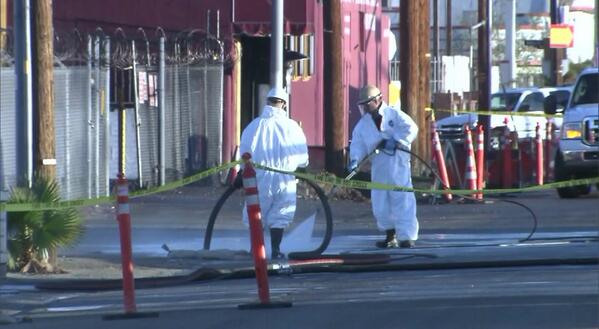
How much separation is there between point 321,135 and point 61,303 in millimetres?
20542

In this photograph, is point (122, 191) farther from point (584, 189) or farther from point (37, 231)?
point (584, 189)

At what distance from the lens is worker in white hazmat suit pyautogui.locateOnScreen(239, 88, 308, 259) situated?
559 inches

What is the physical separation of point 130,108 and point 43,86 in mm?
10494

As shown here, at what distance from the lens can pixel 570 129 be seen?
73.9 feet

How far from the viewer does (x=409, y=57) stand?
24.4 metres

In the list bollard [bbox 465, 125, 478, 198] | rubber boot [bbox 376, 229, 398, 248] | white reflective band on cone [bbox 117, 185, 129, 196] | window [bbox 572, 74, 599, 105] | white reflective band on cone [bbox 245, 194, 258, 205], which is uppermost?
window [bbox 572, 74, 599, 105]

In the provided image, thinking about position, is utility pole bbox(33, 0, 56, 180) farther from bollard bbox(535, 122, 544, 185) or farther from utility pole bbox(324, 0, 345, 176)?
bollard bbox(535, 122, 544, 185)

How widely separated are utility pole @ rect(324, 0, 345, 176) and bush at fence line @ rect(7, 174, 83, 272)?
10749mm

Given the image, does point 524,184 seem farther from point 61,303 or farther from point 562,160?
point 61,303

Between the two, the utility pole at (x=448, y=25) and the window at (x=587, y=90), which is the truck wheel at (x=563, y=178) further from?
the utility pole at (x=448, y=25)

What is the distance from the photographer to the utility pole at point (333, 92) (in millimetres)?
23844

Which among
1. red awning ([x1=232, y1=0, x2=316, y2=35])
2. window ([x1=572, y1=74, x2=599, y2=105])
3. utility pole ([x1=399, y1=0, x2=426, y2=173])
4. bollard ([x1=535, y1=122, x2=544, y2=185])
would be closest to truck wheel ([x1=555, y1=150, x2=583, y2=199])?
window ([x1=572, y1=74, x2=599, y2=105])

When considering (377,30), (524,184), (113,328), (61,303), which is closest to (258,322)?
(113,328)

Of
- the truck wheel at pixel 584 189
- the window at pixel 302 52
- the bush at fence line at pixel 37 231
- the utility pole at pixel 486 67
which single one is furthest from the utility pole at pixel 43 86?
the utility pole at pixel 486 67
